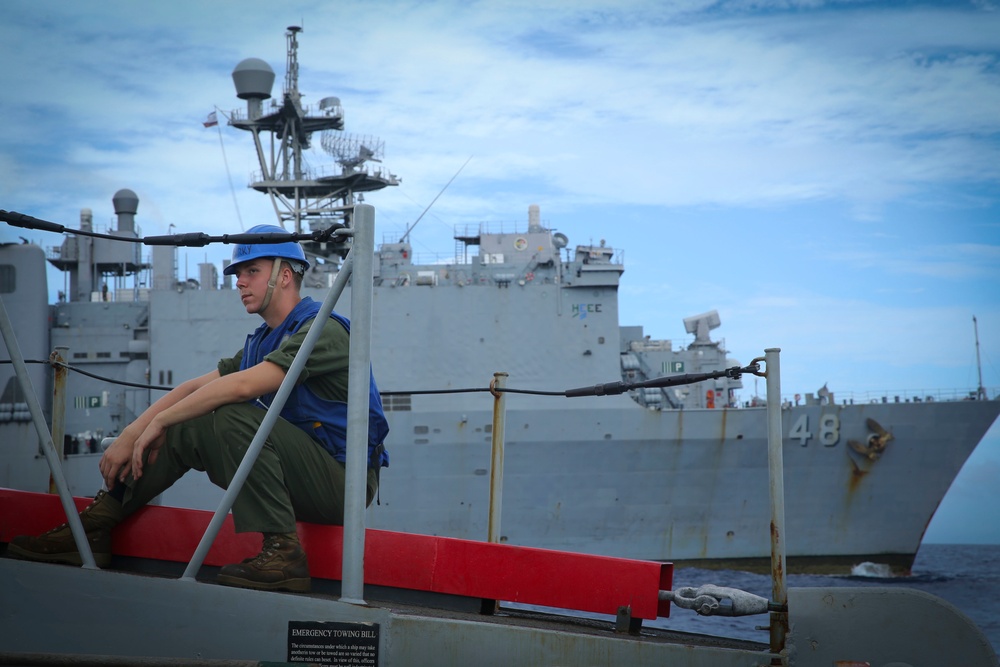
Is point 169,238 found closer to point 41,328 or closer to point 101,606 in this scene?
point 101,606

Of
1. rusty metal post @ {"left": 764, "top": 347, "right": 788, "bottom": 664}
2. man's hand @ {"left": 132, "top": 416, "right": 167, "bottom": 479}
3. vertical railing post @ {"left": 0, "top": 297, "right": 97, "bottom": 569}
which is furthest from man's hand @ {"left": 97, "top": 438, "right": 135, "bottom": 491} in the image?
rusty metal post @ {"left": 764, "top": 347, "right": 788, "bottom": 664}

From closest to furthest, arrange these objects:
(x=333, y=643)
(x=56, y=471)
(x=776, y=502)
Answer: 1. (x=333, y=643)
2. (x=776, y=502)
3. (x=56, y=471)

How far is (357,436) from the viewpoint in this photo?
2863 millimetres

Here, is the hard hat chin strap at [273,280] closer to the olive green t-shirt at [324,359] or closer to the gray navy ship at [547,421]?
the olive green t-shirt at [324,359]

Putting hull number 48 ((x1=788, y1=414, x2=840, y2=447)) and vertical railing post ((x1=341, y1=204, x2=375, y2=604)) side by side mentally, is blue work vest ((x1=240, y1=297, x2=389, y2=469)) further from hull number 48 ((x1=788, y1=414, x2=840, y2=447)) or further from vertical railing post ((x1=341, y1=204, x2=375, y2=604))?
hull number 48 ((x1=788, y1=414, x2=840, y2=447))

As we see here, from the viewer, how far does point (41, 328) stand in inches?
838

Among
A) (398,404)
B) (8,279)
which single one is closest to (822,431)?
(398,404)

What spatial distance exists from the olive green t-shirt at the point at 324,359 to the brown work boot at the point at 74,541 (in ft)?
2.98

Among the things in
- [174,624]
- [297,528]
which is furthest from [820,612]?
[174,624]

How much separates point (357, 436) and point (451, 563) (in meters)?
0.77

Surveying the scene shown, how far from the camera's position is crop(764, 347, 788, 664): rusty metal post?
296 cm

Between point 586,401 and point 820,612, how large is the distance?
667 inches

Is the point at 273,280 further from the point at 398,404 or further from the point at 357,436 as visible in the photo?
the point at 398,404

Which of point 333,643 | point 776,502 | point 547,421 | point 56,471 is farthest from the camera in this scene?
point 547,421
